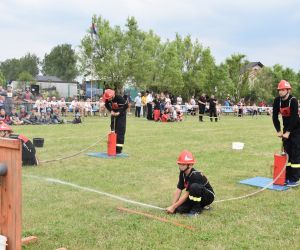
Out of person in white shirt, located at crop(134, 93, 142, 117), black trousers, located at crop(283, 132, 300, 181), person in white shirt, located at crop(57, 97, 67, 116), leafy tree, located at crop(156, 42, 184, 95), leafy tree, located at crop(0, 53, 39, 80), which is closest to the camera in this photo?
black trousers, located at crop(283, 132, 300, 181)

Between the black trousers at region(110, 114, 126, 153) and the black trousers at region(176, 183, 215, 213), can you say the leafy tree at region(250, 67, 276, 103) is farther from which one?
the black trousers at region(176, 183, 215, 213)

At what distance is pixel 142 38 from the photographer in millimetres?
44531

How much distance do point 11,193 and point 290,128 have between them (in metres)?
5.65

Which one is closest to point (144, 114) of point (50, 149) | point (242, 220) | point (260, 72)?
point (50, 149)

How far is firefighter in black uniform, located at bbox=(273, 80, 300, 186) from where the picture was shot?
7.86 m

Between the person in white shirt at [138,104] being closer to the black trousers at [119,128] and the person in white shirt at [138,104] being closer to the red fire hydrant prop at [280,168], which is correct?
the black trousers at [119,128]

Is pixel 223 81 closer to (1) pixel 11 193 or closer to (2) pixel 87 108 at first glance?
(2) pixel 87 108

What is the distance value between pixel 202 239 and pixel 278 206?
81.0 inches

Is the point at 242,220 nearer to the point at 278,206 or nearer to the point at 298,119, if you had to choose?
the point at 278,206

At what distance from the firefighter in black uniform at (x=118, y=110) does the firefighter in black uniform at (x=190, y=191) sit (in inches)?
224

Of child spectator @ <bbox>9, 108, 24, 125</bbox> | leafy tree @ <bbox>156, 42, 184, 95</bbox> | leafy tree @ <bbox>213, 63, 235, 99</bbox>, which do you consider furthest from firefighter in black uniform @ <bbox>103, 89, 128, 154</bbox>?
leafy tree @ <bbox>213, 63, 235, 99</bbox>

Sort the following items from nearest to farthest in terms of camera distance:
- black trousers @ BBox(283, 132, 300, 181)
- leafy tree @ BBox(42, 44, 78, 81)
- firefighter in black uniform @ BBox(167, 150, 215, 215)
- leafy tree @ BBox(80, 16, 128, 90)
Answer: firefighter in black uniform @ BBox(167, 150, 215, 215), black trousers @ BBox(283, 132, 300, 181), leafy tree @ BBox(80, 16, 128, 90), leafy tree @ BBox(42, 44, 78, 81)

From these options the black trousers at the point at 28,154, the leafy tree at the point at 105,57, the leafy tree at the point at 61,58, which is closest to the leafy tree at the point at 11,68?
the leafy tree at the point at 61,58

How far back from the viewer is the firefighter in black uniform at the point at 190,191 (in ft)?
19.6
